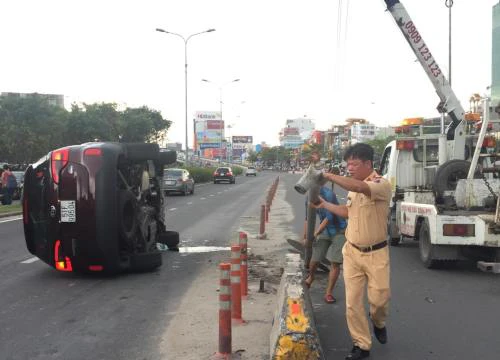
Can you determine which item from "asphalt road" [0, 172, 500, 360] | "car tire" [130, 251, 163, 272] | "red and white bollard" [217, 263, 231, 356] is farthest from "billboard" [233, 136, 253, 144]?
"red and white bollard" [217, 263, 231, 356]

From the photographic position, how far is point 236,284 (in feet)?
19.1

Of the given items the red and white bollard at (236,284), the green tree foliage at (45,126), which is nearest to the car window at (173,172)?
the green tree foliage at (45,126)

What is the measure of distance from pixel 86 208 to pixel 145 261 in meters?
1.31

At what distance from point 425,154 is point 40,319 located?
7.82 meters

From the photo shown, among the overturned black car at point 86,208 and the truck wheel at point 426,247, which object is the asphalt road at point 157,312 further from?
the overturned black car at point 86,208

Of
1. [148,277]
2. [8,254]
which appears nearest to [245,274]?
[148,277]

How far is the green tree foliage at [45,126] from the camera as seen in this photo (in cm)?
3909

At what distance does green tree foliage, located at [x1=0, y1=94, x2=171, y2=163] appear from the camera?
39.1 meters

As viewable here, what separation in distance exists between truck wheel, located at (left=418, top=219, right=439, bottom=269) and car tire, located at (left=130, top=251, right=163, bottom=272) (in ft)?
13.2

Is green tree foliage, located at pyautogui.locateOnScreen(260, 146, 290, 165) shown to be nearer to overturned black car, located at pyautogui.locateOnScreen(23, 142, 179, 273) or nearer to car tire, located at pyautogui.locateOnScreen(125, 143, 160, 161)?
car tire, located at pyautogui.locateOnScreen(125, 143, 160, 161)

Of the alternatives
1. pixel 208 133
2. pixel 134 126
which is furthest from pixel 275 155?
pixel 134 126

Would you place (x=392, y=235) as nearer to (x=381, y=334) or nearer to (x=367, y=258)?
(x=381, y=334)

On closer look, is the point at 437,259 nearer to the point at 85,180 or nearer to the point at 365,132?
the point at 85,180

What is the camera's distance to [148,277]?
324 inches
